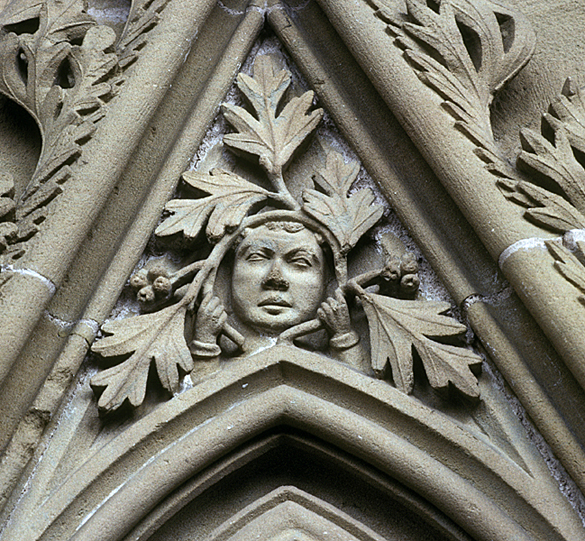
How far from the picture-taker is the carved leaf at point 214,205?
2434 millimetres

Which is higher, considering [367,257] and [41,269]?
[367,257]

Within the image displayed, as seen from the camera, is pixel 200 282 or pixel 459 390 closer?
pixel 459 390

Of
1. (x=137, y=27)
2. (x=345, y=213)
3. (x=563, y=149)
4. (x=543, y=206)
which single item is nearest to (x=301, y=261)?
(x=345, y=213)

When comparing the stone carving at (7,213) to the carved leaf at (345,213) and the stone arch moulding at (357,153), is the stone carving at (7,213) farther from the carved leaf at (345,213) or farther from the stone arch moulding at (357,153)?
the carved leaf at (345,213)

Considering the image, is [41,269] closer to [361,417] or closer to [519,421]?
[361,417]

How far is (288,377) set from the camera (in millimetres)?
2262

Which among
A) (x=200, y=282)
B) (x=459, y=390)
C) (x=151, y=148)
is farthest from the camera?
(x=151, y=148)

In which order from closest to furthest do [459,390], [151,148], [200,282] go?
[459,390]
[200,282]
[151,148]

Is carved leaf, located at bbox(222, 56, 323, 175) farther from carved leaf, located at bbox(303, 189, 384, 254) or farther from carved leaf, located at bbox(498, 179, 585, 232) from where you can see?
carved leaf, located at bbox(498, 179, 585, 232)

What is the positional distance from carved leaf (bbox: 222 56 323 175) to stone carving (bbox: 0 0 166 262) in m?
0.35

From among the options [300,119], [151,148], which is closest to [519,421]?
[300,119]

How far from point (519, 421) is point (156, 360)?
0.89 meters

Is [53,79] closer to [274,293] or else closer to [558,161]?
[274,293]

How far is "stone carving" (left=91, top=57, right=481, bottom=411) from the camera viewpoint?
222 cm
